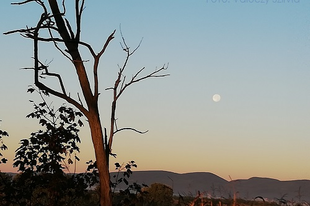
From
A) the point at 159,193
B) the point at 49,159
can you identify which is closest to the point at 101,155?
the point at 49,159

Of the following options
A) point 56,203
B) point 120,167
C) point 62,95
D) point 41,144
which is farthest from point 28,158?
point 62,95

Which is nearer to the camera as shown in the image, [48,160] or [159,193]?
[48,160]

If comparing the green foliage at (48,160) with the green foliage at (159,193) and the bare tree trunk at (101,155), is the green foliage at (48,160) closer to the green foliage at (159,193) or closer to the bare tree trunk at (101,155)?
the bare tree trunk at (101,155)

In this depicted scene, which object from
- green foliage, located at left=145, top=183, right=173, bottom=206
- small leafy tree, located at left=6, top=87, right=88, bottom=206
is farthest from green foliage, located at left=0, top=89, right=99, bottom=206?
green foliage, located at left=145, top=183, right=173, bottom=206

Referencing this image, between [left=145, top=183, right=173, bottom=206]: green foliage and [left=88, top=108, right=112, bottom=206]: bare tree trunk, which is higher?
[left=145, top=183, right=173, bottom=206]: green foliage

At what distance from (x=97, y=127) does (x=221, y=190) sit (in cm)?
348

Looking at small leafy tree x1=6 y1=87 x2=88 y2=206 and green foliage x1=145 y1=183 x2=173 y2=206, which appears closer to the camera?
small leafy tree x1=6 y1=87 x2=88 y2=206

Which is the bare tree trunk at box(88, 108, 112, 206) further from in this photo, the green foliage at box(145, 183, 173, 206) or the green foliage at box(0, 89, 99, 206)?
the green foliage at box(145, 183, 173, 206)

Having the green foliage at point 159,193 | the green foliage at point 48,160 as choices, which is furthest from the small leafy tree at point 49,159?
the green foliage at point 159,193

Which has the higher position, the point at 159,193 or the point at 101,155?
the point at 159,193

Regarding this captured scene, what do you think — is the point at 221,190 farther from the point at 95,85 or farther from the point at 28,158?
the point at 28,158

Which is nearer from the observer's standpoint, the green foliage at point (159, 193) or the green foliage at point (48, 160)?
the green foliage at point (48, 160)

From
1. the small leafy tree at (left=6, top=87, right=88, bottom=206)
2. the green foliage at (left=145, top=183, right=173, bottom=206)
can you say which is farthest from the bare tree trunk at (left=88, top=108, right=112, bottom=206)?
the green foliage at (left=145, top=183, right=173, bottom=206)

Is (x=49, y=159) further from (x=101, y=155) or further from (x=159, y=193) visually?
(x=159, y=193)
